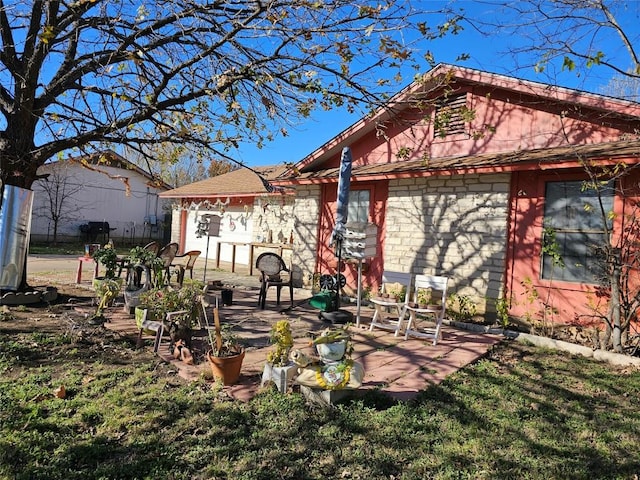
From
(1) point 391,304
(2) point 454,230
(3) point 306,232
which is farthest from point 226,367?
(3) point 306,232

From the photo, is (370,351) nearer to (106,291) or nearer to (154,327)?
(154,327)

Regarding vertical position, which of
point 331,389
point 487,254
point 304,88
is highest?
point 304,88

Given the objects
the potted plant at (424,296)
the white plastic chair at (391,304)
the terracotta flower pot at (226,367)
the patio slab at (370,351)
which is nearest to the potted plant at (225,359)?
the terracotta flower pot at (226,367)

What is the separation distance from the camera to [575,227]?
6.47 metres

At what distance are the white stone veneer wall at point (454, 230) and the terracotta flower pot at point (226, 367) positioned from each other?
4696 millimetres

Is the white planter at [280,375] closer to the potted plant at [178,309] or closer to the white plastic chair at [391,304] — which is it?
the potted plant at [178,309]

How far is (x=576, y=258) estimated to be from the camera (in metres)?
6.48

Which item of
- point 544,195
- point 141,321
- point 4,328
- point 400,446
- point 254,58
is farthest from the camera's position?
point 544,195

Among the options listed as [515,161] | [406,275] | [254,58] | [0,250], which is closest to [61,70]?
[0,250]

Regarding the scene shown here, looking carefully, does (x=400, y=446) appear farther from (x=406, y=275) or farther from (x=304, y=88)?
(x=304, y=88)

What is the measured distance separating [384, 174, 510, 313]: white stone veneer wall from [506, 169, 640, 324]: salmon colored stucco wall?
183 millimetres

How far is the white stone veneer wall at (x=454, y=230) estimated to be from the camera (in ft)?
23.7

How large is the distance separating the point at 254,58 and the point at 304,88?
94 cm

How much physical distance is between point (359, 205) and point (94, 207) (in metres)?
20.5
